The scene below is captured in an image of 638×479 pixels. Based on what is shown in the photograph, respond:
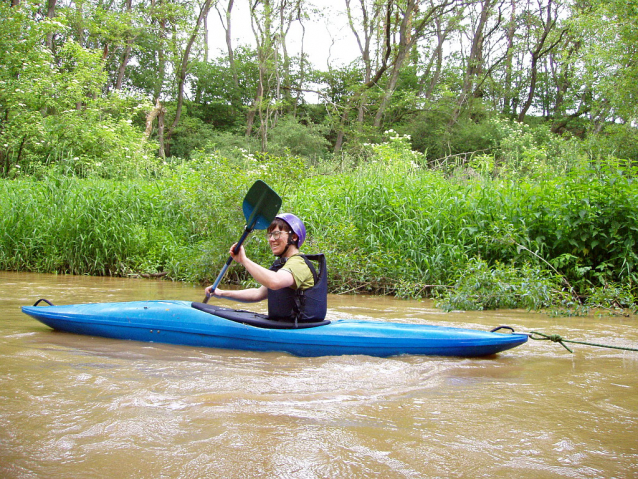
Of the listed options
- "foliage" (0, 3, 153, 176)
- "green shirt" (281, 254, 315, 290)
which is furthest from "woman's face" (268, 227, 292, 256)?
"foliage" (0, 3, 153, 176)

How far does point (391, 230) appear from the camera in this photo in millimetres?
6531

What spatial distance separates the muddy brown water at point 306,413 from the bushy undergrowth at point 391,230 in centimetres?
224

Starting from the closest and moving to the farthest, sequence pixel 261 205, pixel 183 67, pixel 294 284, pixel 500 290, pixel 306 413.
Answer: pixel 306 413
pixel 294 284
pixel 261 205
pixel 500 290
pixel 183 67

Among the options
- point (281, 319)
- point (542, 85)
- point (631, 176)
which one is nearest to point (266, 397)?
point (281, 319)

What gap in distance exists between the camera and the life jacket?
132 inches

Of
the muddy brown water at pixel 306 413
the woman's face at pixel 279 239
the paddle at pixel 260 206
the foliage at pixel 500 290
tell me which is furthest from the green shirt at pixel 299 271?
the foliage at pixel 500 290

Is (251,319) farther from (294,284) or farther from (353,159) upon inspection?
(353,159)

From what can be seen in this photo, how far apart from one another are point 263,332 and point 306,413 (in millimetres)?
1225

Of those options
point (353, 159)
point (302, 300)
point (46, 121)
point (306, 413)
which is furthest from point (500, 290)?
point (46, 121)

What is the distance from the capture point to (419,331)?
10.8 ft

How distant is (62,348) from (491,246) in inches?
183

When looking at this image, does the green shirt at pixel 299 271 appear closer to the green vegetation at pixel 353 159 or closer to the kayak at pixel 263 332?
the kayak at pixel 263 332

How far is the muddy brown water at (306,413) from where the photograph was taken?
5.49ft

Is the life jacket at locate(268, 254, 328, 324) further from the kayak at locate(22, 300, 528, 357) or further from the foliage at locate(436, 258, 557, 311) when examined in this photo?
the foliage at locate(436, 258, 557, 311)
